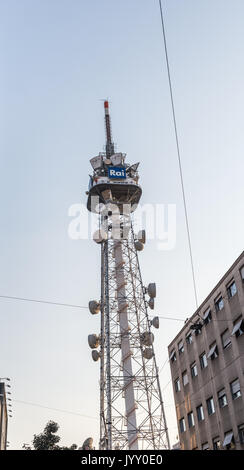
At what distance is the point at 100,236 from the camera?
49.6 metres

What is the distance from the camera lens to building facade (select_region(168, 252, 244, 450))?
31.2 meters

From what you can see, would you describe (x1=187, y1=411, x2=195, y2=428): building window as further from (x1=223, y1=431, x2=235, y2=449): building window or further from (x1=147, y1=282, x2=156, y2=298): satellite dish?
(x1=147, y1=282, x2=156, y2=298): satellite dish

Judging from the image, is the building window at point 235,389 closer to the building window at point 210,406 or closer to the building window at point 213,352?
the building window at point 213,352

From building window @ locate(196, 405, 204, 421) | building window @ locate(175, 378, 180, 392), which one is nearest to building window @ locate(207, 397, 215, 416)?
building window @ locate(196, 405, 204, 421)

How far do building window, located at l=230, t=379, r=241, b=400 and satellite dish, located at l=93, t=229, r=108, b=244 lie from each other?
2170 centimetres

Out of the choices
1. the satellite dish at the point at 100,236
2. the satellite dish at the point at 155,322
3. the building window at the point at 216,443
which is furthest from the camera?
the satellite dish at the point at 100,236

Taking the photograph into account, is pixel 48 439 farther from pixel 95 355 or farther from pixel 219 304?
pixel 219 304

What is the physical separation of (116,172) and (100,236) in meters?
8.00

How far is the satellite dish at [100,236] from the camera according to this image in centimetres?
4956

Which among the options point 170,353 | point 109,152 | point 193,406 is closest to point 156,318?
point 170,353

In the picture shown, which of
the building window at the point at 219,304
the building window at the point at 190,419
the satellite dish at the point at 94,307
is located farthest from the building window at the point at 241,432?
the satellite dish at the point at 94,307

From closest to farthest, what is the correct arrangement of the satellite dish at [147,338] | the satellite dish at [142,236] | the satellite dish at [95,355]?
the satellite dish at [147,338] → the satellite dish at [95,355] → the satellite dish at [142,236]
